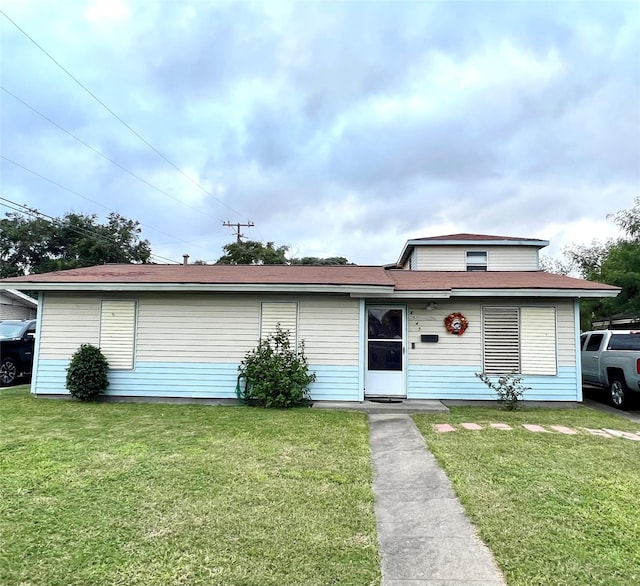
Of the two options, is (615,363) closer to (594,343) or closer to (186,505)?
(594,343)

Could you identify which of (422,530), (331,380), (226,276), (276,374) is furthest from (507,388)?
(226,276)

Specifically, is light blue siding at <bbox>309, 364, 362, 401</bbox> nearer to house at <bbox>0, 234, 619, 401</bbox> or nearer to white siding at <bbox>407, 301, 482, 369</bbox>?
house at <bbox>0, 234, 619, 401</bbox>

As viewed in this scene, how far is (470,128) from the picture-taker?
41.5 feet

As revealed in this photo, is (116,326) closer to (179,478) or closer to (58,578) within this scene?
(179,478)

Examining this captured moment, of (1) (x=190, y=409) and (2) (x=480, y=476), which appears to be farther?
(1) (x=190, y=409)

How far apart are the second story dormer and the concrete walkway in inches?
408

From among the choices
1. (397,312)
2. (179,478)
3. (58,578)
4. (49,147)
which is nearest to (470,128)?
(397,312)

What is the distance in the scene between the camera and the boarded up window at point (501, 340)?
28.3 ft

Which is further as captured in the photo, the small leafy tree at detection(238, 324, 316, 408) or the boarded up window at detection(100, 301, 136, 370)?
the boarded up window at detection(100, 301, 136, 370)

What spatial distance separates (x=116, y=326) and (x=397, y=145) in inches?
421

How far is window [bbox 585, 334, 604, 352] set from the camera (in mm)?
10070

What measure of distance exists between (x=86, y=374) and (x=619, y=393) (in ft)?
37.0

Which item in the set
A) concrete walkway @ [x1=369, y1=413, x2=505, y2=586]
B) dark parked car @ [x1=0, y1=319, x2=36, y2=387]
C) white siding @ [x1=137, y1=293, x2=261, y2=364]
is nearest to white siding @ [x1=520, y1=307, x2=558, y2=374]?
concrete walkway @ [x1=369, y1=413, x2=505, y2=586]

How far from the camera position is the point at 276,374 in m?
7.93
